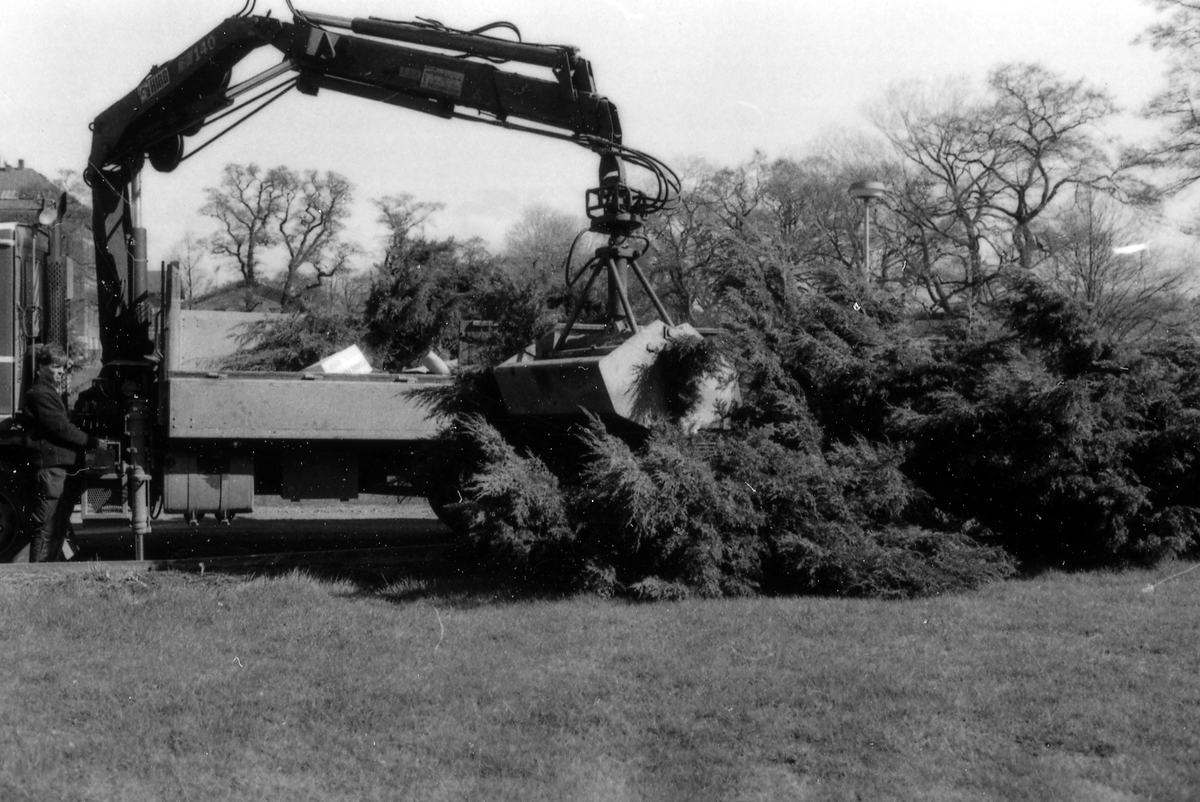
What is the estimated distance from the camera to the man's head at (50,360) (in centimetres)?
924

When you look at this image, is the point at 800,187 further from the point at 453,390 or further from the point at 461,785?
the point at 461,785

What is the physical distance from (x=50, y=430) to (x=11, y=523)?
87cm

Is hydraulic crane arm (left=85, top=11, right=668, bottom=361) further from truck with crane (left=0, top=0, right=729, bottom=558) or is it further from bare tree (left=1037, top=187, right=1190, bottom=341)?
bare tree (left=1037, top=187, right=1190, bottom=341)

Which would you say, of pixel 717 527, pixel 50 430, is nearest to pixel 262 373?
pixel 50 430

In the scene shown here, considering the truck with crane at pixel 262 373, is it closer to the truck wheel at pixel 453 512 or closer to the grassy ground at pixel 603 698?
the truck wheel at pixel 453 512

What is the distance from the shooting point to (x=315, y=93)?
1020 cm

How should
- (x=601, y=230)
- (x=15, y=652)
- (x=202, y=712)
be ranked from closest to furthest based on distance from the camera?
(x=202, y=712)
(x=15, y=652)
(x=601, y=230)

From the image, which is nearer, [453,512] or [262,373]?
[453,512]

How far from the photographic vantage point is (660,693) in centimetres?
530

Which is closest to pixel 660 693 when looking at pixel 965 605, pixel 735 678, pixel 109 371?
pixel 735 678

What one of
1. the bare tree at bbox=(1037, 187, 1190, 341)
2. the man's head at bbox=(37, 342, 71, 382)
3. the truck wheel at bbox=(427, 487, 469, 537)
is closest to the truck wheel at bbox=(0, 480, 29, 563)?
the man's head at bbox=(37, 342, 71, 382)

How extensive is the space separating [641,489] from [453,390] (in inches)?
88.0

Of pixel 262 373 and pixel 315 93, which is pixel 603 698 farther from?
pixel 315 93

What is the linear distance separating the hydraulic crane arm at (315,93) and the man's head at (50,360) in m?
1.32
